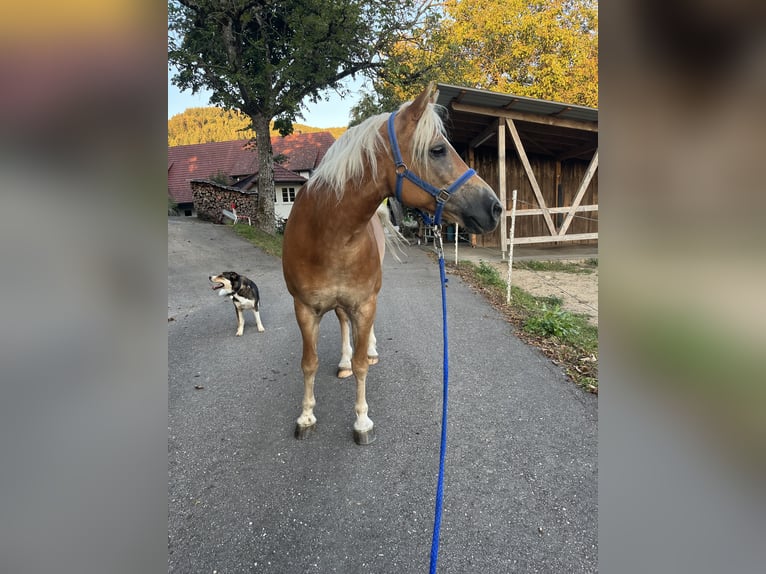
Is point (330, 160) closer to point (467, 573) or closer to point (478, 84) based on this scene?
point (467, 573)

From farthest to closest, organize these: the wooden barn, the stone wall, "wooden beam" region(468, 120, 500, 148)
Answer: the stone wall → "wooden beam" region(468, 120, 500, 148) → the wooden barn

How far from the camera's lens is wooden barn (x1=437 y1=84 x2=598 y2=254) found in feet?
28.7

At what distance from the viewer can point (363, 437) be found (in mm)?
2586

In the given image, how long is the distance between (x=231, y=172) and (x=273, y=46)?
657 inches

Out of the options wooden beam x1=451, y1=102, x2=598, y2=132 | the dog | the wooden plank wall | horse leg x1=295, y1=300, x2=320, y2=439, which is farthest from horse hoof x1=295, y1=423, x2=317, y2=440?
the wooden plank wall

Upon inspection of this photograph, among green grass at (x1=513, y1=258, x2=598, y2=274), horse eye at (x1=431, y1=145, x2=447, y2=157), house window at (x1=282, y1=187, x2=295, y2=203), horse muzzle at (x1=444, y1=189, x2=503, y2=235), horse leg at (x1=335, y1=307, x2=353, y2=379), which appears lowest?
horse leg at (x1=335, y1=307, x2=353, y2=379)

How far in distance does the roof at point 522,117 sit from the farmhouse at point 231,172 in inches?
534

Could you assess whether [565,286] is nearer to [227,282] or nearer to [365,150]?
[227,282]

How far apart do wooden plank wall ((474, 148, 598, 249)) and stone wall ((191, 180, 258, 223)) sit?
39.9 feet

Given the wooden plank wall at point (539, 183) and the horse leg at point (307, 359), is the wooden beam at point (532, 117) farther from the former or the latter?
the horse leg at point (307, 359)

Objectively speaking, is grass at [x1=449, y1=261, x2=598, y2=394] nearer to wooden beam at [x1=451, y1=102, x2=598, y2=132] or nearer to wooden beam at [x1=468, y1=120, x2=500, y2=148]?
wooden beam at [x1=451, y1=102, x2=598, y2=132]
